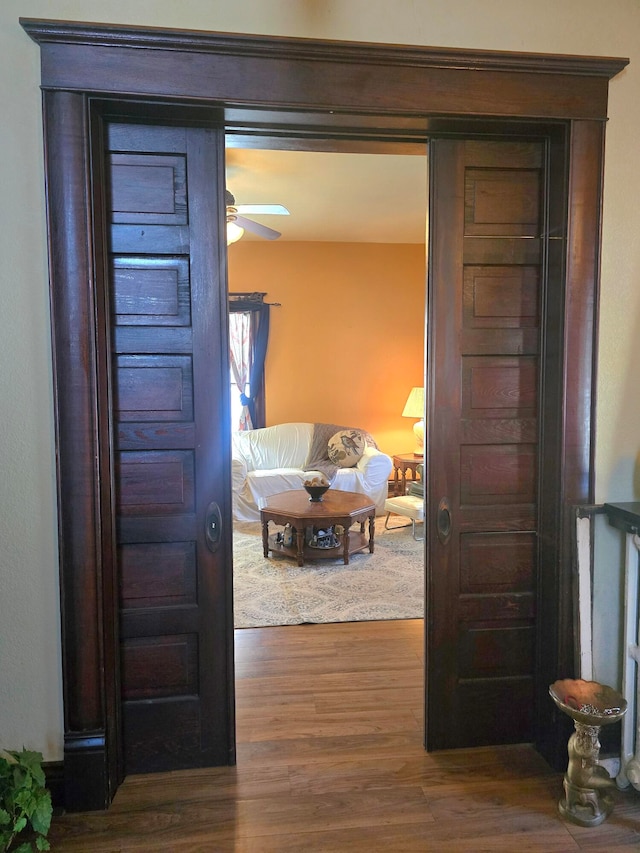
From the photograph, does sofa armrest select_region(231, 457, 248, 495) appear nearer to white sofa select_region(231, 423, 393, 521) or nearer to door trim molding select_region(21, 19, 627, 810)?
white sofa select_region(231, 423, 393, 521)

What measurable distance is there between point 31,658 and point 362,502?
10.8ft

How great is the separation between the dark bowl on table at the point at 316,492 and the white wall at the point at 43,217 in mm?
Answer: 3026

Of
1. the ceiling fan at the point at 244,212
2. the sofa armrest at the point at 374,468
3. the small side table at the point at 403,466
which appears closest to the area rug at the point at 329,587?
the sofa armrest at the point at 374,468

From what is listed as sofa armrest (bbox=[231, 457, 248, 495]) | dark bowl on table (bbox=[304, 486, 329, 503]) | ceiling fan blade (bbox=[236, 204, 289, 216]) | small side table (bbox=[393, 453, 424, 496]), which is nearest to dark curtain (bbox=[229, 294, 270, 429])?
sofa armrest (bbox=[231, 457, 248, 495])

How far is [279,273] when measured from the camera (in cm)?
695

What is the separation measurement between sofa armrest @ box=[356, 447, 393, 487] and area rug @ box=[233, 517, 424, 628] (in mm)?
811

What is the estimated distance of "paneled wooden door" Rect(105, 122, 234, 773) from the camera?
2.04m

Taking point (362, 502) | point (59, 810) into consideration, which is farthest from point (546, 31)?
point (362, 502)

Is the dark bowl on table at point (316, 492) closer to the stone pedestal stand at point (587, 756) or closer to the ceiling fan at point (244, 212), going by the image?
the ceiling fan at point (244, 212)

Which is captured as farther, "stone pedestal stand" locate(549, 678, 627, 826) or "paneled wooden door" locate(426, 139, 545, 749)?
"paneled wooden door" locate(426, 139, 545, 749)

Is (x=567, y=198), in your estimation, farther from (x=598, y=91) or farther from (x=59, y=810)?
(x=59, y=810)

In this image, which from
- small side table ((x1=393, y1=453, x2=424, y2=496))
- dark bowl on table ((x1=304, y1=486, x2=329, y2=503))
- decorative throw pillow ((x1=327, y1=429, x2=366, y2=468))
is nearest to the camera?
dark bowl on table ((x1=304, y1=486, x2=329, y2=503))

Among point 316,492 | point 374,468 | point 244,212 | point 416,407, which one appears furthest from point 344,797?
point 416,407

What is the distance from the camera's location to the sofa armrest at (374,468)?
19.8 ft
